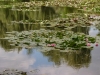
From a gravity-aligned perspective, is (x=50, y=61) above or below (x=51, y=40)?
below

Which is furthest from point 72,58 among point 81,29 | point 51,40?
point 81,29

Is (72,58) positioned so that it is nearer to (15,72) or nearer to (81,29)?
(15,72)

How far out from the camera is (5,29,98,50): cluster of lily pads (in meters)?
9.22

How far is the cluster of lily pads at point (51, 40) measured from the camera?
922 centimetres

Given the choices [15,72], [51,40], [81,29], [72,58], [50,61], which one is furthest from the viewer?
[81,29]

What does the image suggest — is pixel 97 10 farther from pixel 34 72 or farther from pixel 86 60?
pixel 34 72

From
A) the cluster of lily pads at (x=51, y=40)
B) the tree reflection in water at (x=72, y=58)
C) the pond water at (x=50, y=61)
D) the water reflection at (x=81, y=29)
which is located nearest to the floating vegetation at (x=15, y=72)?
the pond water at (x=50, y=61)

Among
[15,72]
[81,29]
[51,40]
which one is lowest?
[15,72]

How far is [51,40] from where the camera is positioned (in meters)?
9.83

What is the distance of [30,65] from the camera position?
7566 millimetres

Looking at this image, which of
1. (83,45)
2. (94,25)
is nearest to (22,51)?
(83,45)

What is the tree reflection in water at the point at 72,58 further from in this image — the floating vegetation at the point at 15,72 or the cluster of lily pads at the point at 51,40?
the floating vegetation at the point at 15,72

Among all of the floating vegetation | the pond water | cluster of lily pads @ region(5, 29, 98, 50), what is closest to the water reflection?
cluster of lily pads @ region(5, 29, 98, 50)

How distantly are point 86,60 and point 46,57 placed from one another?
1.24m
